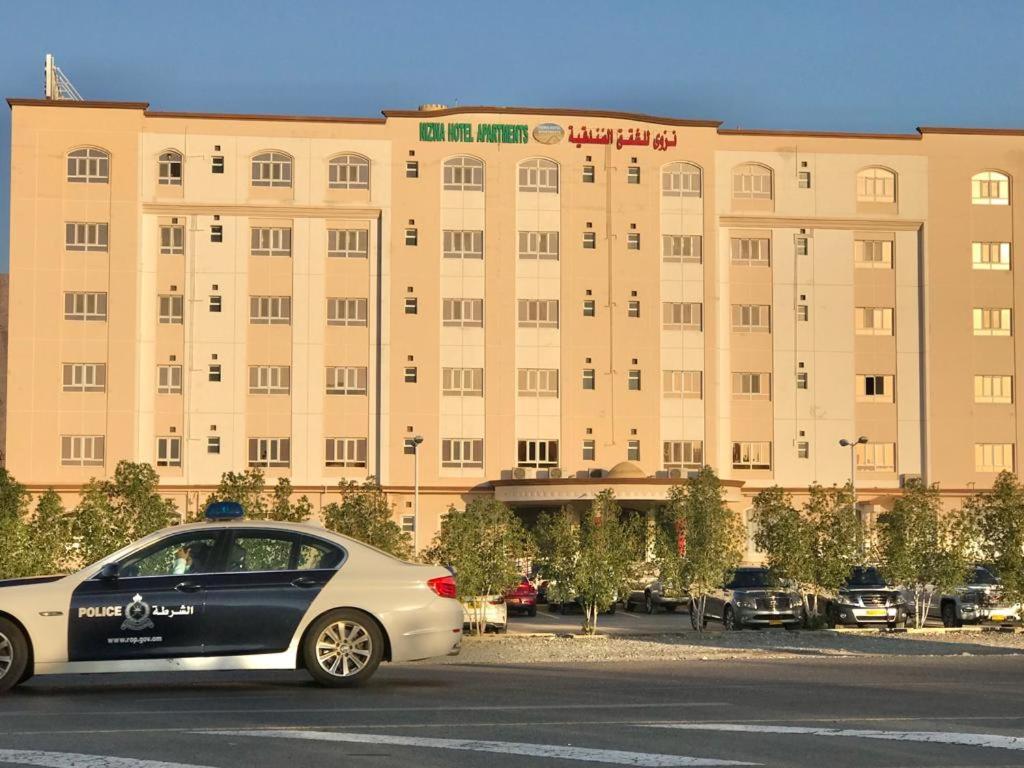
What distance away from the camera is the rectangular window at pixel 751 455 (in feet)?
220

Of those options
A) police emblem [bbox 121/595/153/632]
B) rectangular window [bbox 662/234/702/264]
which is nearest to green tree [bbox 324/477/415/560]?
police emblem [bbox 121/595/153/632]

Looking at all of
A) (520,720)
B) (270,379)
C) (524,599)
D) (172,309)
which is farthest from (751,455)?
(520,720)

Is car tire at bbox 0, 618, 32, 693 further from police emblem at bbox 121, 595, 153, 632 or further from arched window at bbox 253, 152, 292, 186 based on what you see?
arched window at bbox 253, 152, 292, 186

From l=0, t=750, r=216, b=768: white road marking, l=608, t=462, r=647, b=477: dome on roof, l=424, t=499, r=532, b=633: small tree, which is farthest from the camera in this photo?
l=608, t=462, r=647, b=477: dome on roof

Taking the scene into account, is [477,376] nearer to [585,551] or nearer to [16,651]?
[585,551]

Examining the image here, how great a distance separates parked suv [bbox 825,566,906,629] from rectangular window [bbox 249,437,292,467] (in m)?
33.8

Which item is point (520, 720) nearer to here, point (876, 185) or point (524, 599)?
point (524, 599)

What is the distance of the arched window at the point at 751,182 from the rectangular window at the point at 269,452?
21.9 m

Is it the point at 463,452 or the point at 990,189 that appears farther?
the point at 990,189

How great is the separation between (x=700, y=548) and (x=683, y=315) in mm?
34714

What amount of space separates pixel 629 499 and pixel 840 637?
114ft

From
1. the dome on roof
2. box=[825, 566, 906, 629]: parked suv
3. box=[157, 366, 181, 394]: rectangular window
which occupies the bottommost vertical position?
box=[825, 566, 906, 629]: parked suv

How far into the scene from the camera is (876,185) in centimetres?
6844

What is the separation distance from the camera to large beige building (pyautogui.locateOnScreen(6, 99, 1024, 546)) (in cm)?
6431
